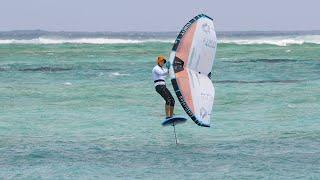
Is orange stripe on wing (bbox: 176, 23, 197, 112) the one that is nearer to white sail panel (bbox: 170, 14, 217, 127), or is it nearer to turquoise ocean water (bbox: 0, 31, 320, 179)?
white sail panel (bbox: 170, 14, 217, 127)

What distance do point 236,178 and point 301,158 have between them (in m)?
2.29

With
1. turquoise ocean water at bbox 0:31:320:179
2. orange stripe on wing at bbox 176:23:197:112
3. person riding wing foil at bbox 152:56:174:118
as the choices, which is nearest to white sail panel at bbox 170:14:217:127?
orange stripe on wing at bbox 176:23:197:112

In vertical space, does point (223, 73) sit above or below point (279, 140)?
below

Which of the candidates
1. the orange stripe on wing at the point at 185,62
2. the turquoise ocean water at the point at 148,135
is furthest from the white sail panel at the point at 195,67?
the turquoise ocean water at the point at 148,135

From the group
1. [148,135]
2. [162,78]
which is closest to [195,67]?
[162,78]

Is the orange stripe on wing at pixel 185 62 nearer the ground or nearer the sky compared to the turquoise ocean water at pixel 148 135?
nearer the sky

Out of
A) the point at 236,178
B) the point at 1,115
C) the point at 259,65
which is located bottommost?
the point at 259,65

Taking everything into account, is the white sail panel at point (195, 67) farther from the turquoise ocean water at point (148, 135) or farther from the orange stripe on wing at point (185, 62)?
the turquoise ocean water at point (148, 135)

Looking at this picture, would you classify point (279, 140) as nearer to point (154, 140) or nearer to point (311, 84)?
point (154, 140)

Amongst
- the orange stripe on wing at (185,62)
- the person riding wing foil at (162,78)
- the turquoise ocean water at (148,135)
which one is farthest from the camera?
the person riding wing foil at (162,78)

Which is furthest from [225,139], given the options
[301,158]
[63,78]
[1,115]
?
[63,78]

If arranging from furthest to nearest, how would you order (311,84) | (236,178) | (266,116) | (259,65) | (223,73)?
(259,65)
(223,73)
(311,84)
(266,116)
(236,178)

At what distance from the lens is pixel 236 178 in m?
14.5

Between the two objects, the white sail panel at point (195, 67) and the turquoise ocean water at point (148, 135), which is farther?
the white sail panel at point (195, 67)
